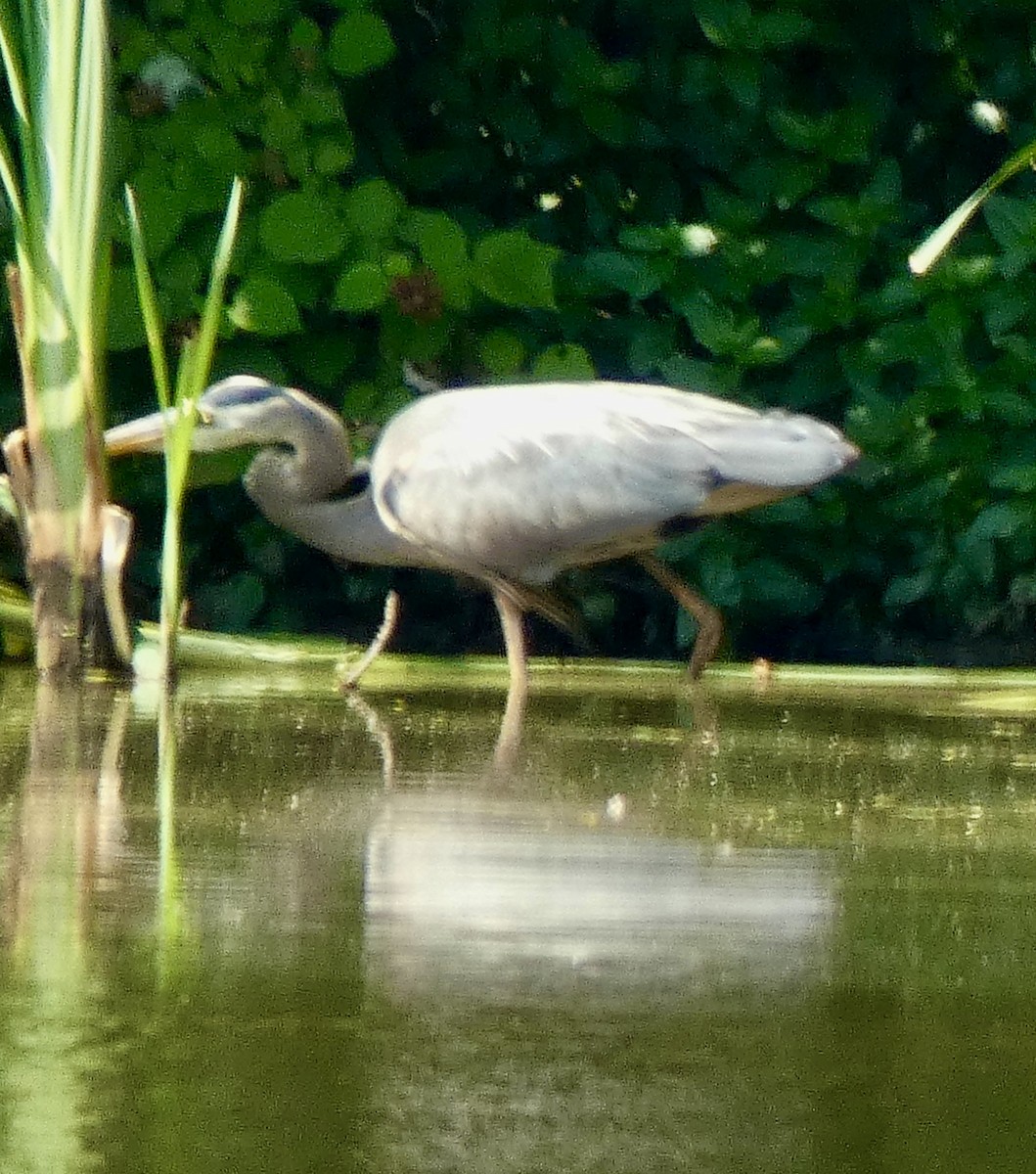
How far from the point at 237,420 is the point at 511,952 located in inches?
141

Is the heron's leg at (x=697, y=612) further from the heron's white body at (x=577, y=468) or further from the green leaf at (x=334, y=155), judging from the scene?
the green leaf at (x=334, y=155)

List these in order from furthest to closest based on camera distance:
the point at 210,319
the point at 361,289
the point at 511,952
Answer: the point at 361,289
the point at 210,319
the point at 511,952

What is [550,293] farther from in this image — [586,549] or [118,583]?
[118,583]

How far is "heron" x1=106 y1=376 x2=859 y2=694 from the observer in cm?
554

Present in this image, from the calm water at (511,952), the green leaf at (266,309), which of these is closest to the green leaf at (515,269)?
the green leaf at (266,309)

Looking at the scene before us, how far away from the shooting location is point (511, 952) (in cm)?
263

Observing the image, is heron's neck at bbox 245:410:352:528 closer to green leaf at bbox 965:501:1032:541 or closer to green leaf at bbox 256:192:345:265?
green leaf at bbox 256:192:345:265

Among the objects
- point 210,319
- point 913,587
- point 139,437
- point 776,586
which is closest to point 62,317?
point 210,319

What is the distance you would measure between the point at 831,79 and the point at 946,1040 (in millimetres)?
4638

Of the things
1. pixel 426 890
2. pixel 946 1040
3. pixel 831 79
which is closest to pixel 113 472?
pixel 831 79

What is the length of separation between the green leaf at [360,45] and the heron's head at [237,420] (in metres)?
Result: 0.77

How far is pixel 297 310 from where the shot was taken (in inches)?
242

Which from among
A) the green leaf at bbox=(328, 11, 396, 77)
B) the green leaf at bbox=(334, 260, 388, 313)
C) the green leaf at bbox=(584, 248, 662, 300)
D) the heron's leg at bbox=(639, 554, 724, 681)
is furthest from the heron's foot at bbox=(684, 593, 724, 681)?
the green leaf at bbox=(328, 11, 396, 77)

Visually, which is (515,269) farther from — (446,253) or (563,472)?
(563,472)
